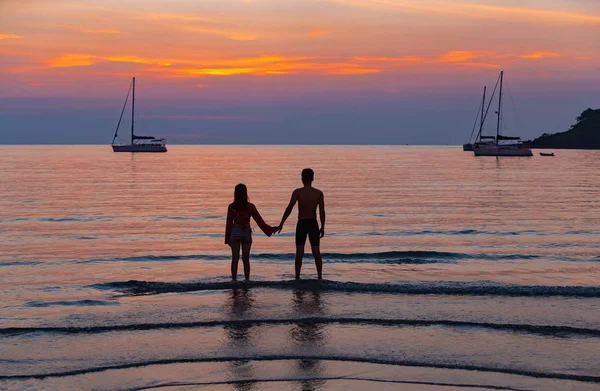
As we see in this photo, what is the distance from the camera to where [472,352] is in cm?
916

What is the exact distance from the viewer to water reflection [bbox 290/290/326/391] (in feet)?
26.1

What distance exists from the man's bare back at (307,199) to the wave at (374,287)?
1.51 metres

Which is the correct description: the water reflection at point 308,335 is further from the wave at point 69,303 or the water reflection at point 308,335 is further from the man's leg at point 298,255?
the wave at point 69,303

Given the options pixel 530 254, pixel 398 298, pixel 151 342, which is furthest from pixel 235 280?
pixel 530 254

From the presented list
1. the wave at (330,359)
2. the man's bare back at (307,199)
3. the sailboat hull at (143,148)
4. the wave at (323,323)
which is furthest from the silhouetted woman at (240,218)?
the sailboat hull at (143,148)

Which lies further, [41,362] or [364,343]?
[364,343]

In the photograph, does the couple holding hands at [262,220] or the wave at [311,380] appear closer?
the wave at [311,380]

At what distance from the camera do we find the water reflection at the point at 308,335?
795cm

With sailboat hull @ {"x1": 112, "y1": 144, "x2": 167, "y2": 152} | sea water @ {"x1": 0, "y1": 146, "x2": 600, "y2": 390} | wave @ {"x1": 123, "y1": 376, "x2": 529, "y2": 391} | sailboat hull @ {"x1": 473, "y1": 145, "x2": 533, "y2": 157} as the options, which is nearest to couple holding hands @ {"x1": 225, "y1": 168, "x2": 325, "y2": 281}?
sea water @ {"x1": 0, "y1": 146, "x2": 600, "y2": 390}

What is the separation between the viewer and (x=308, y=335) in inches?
393

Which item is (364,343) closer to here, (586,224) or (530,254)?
(530,254)

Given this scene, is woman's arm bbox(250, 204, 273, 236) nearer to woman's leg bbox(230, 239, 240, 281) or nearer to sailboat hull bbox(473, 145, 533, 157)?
woman's leg bbox(230, 239, 240, 281)

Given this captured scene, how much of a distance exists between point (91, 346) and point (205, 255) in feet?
30.6

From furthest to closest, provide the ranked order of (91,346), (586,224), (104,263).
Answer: (586,224), (104,263), (91,346)
